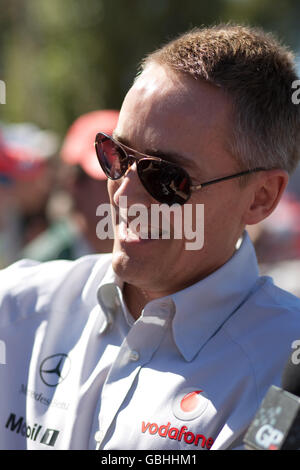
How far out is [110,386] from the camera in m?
1.92

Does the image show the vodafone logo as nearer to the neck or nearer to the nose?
the neck

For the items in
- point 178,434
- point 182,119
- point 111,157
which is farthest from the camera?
point 111,157

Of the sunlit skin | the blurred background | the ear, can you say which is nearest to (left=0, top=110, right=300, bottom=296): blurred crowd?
the ear

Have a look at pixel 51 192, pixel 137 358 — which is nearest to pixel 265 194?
pixel 137 358

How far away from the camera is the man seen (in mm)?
1835

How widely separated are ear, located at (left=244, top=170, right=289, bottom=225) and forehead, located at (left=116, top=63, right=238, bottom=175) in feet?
0.61

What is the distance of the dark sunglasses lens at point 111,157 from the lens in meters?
1.99

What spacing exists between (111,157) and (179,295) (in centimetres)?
47

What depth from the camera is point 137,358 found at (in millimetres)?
1930

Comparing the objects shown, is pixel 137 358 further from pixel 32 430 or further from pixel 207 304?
pixel 32 430

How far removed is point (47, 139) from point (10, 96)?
12.1 m
